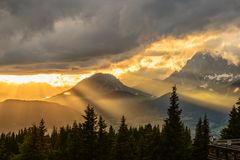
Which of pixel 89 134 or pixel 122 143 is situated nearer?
pixel 89 134

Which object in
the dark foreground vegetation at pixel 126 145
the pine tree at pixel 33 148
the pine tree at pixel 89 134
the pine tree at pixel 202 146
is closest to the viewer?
the dark foreground vegetation at pixel 126 145

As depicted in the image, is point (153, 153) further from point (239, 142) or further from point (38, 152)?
point (239, 142)

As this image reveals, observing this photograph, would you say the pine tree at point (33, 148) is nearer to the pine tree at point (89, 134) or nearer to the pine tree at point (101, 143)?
the pine tree at point (89, 134)

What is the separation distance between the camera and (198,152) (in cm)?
7825

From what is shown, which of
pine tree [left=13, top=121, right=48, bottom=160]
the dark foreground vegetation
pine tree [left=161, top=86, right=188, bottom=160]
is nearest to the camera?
pine tree [left=161, top=86, right=188, bottom=160]

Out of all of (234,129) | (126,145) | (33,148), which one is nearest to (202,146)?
(234,129)

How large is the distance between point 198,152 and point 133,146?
1300 inches

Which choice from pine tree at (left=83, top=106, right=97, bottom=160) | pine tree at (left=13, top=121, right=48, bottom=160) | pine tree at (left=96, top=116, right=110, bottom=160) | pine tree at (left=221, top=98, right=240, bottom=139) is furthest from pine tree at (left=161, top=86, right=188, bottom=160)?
pine tree at (left=13, top=121, right=48, bottom=160)

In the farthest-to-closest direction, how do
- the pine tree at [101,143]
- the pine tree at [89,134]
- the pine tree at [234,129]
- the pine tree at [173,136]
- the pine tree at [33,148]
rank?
1. the pine tree at [33,148]
2. the pine tree at [101,143]
3. the pine tree at [234,129]
4. the pine tree at [89,134]
5. the pine tree at [173,136]

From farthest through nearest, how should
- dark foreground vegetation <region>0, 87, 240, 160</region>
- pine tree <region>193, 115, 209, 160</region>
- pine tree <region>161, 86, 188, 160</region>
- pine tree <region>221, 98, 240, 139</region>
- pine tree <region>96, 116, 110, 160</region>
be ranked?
pine tree <region>193, 115, 209, 160</region> < pine tree <region>96, 116, 110, 160</region> < pine tree <region>221, 98, 240, 139</region> < dark foreground vegetation <region>0, 87, 240, 160</region> < pine tree <region>161, 86, 188, 160</region>

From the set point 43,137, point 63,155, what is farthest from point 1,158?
point 43,137

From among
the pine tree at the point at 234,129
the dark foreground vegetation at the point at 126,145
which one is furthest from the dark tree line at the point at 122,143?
the pine tree at the point at 234,129

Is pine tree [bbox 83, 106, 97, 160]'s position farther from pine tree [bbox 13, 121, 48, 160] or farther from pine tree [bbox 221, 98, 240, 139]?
pine tree [bbox 221, 98, 240, 139]

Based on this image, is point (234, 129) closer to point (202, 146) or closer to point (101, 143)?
point (202, 146)
